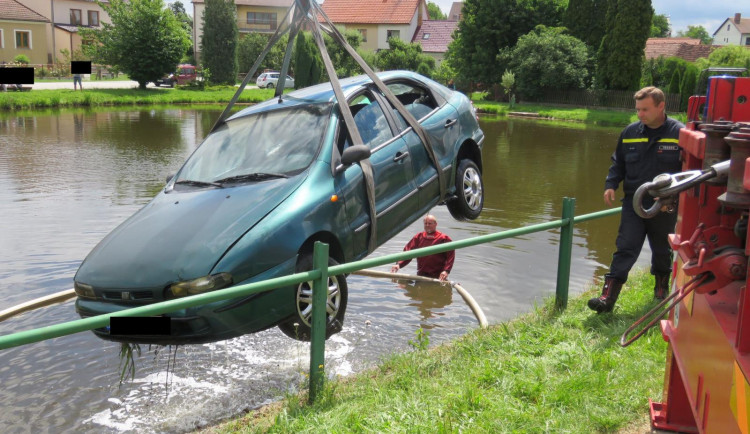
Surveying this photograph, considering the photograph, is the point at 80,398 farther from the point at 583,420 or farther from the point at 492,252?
the point at 492,252

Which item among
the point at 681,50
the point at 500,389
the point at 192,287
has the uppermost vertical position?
the point at 681,50

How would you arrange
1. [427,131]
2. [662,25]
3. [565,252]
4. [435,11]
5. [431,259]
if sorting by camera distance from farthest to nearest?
1. [435,11]
2. [662,25]
3. [431,259]
4. [427,131]
5. [565,252]

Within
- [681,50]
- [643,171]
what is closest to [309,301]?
[643,171]

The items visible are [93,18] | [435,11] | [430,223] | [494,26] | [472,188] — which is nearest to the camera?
[472,188]

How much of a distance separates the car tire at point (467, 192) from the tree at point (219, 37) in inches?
1769

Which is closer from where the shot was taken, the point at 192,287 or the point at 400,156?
the point at 192,287

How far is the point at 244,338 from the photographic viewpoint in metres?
6.41

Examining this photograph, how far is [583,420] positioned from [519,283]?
15.8 ft

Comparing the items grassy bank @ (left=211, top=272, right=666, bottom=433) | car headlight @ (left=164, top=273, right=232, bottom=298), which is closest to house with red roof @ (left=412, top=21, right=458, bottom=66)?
grassy bank @ (left=211, top=272, right=666, bottom=433)

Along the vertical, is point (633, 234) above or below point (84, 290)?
above

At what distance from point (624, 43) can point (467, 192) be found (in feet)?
119

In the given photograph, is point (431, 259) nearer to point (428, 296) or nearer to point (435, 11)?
point (428, 296)

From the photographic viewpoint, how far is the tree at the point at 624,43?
129 feet

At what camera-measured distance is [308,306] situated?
4781 mm
